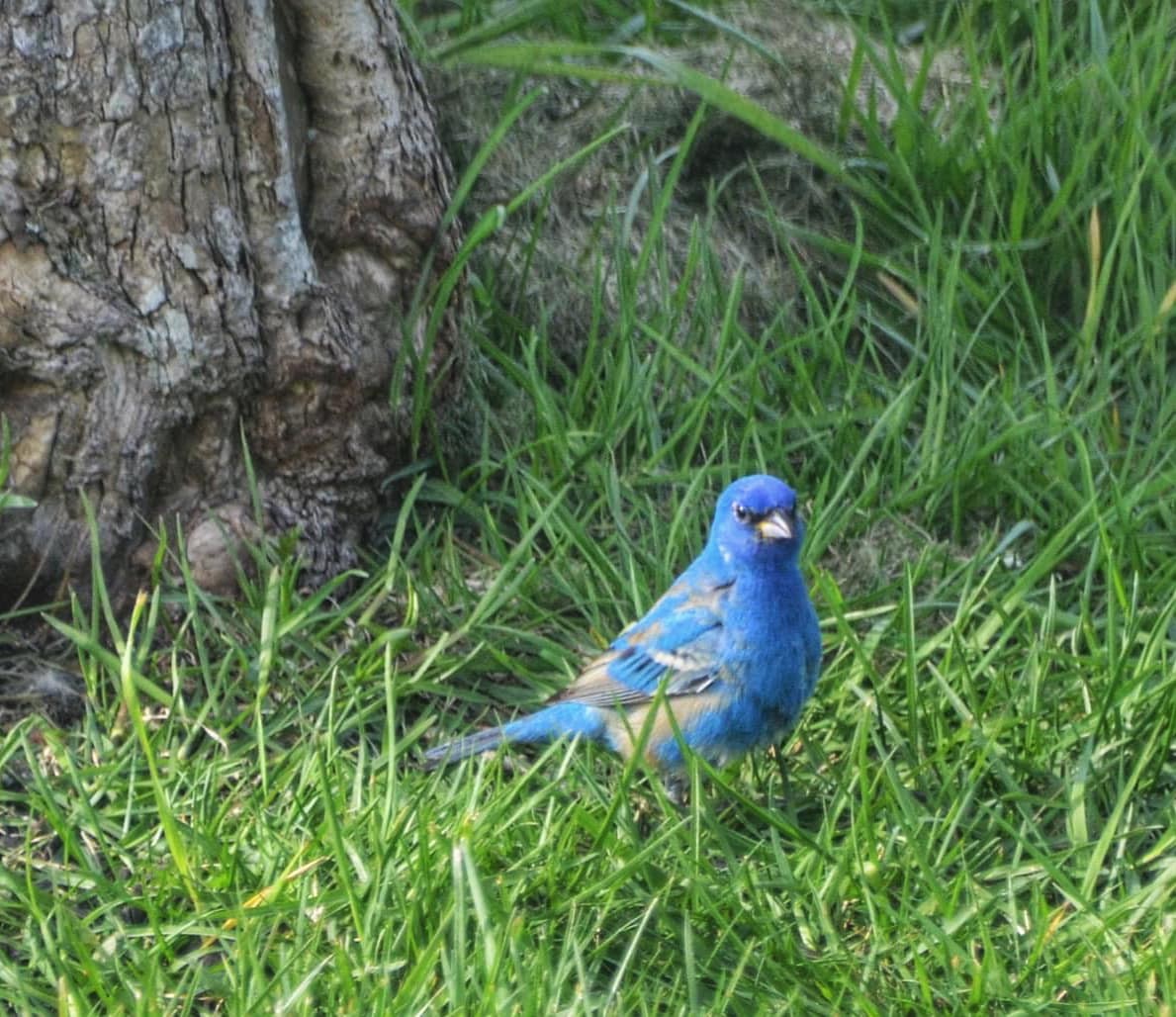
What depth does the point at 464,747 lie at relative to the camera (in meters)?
3.28

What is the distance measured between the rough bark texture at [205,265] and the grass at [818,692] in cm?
20

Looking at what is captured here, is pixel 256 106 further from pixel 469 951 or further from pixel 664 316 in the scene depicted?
pixel 469 951

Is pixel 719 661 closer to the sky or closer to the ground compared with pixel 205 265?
closer to the ground

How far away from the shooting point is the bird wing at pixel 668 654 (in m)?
3.32

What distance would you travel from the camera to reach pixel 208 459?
11.9 ft

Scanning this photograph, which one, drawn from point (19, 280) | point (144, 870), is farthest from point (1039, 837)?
point (19, 280)

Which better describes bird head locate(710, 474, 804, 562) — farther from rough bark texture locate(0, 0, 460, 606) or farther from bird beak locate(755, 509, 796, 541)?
rough bark texture locate(0, 0, 460, 606)

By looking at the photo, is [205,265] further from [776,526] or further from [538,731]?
[776,526]

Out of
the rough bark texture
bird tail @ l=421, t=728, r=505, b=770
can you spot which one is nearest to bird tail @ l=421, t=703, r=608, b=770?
bird tail @ l=421, t=728, r=505, b=770

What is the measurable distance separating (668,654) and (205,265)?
3.74ft

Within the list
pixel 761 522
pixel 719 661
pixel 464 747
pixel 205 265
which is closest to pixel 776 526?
pixel 761 522

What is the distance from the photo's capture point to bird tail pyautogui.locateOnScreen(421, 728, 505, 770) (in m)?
3.25

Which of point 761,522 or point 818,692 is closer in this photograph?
point 761,522

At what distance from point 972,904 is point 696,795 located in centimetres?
46
